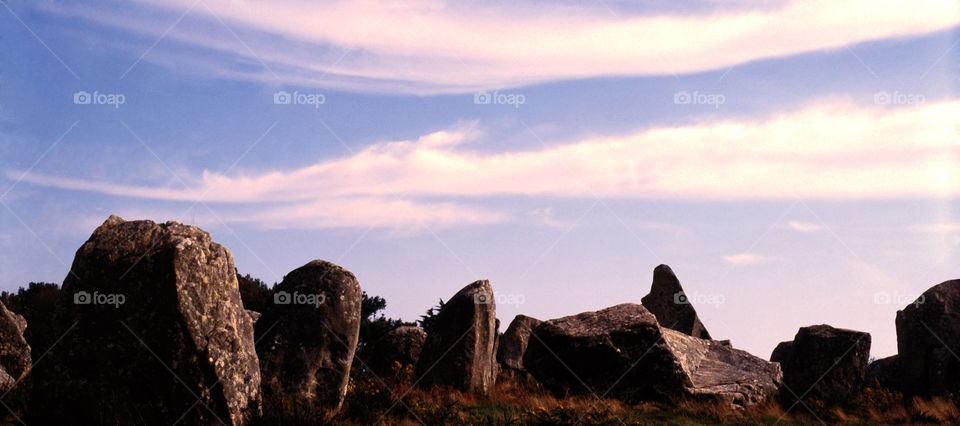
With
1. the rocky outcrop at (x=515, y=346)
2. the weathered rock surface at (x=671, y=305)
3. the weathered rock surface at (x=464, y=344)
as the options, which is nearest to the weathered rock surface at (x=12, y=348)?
the weathered rock surface at (x=464, y=344)

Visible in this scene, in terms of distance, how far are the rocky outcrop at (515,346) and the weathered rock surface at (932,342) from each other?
11315 millimetres

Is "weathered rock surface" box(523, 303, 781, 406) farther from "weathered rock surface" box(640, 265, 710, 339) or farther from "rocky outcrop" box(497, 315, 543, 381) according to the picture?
"weathered rock surface" box(640, 265, 710, 339)

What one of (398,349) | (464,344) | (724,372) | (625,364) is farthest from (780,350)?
(464,344)

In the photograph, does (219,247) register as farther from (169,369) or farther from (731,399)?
(731,399)

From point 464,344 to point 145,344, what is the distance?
10398mm

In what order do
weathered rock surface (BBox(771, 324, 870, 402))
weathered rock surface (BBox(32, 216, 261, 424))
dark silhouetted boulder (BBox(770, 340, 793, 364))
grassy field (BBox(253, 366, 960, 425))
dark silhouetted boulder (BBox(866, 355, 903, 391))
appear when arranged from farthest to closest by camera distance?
Result: dark silhouetted boulder (BBox(770, 340, 793, 364)) → dark silhouetted boulder (BBox(866, 355, 903, 391)) → weathered rock surface (BBox(771, 324, 870, 402)) → grassy field (BBox(253, 366, 960, 425)) → weathered rock surface (BBox(32, 216, 261, 424))

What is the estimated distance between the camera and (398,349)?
26.7 m

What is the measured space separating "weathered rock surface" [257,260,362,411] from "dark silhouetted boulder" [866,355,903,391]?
54.4ft

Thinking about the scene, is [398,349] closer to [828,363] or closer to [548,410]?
[548,410]

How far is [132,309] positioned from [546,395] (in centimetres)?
1169

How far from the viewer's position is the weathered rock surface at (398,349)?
26500 millimetres

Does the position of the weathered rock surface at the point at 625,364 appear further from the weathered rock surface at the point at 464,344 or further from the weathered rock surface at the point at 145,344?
the weathered rock surface at the point at 145,344

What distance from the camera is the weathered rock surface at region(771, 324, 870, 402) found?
78.1 ft

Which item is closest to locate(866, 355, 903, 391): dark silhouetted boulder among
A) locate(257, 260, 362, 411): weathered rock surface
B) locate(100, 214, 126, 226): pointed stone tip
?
locate(257, 260, 362, 411): weathered rock surface
